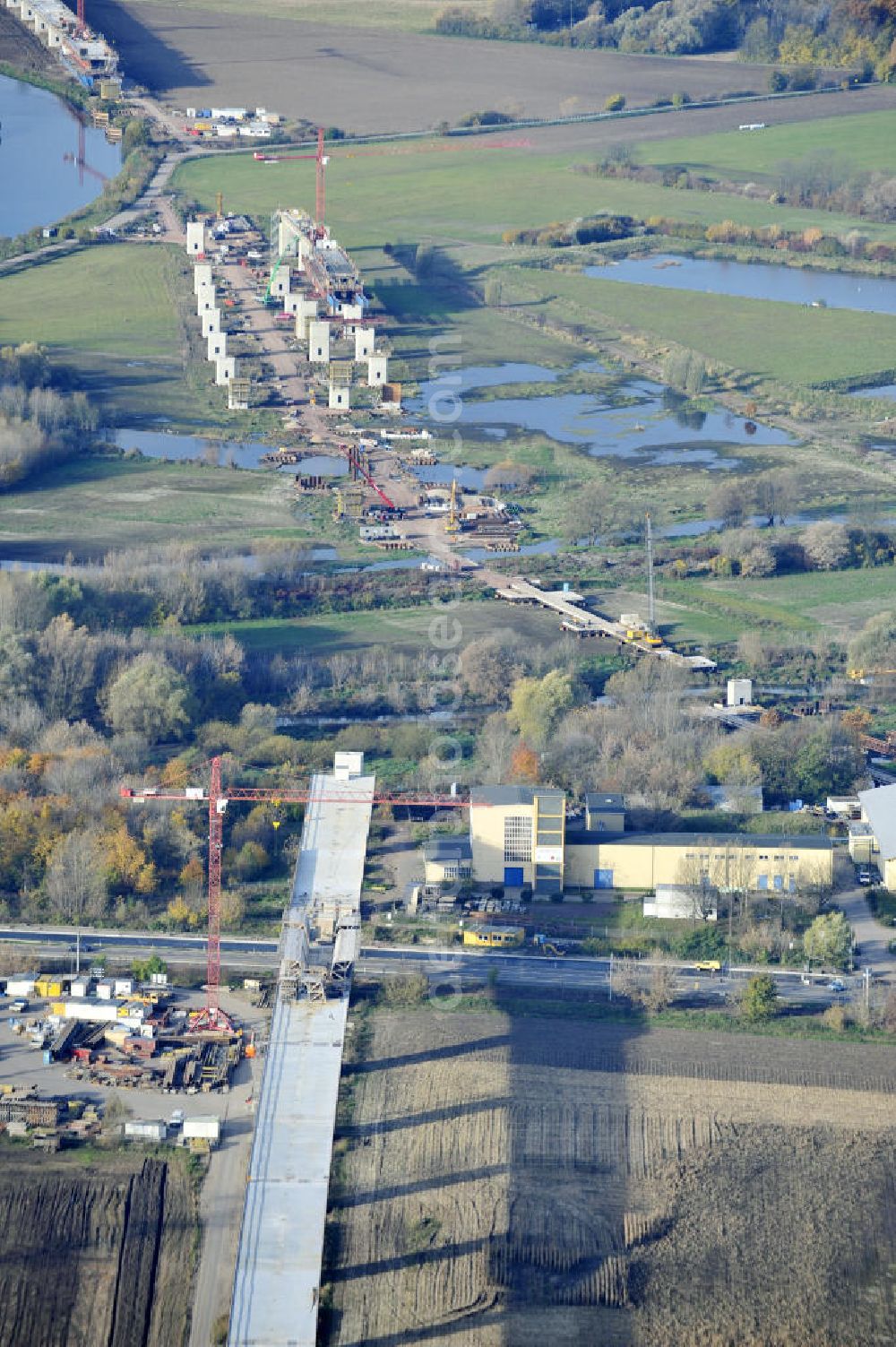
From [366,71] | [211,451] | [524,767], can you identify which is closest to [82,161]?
[366,71]

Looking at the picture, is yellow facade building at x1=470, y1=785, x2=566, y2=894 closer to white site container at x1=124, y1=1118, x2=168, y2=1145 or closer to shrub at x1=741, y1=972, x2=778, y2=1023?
shrub at x1=741, y1=972, x2=778, y2=1023

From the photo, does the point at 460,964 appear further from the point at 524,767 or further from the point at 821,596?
the point at 821,596

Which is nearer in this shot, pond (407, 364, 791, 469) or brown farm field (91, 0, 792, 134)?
pond (407, 364, 791, 469)

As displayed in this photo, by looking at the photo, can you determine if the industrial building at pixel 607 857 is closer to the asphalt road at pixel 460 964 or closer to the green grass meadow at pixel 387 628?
the asphalt road at pixel 460 964

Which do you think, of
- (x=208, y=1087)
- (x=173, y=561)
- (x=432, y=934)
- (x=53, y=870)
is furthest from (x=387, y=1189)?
(x=173, y=561)

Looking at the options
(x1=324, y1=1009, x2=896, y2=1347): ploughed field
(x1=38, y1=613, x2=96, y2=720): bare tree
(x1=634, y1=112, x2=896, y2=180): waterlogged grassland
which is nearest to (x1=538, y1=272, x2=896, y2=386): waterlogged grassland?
(x1=634, y1=112, x2=896, y2=180): waterlogged grassland

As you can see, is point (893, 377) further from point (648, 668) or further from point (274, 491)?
point (648, 668)
